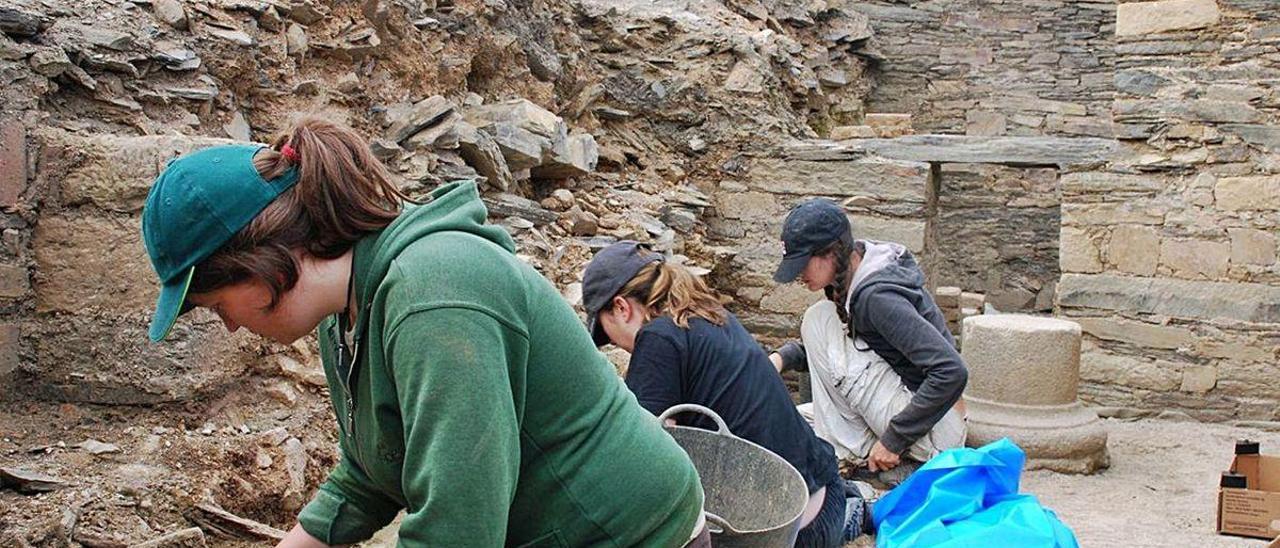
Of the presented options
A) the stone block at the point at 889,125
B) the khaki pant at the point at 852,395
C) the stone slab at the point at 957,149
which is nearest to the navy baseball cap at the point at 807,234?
the khaki pant at the point at 852,395

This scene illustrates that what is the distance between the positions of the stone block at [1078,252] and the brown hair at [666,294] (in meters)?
5.18

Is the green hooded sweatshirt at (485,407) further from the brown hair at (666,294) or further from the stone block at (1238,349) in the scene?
the stone block at (1238,349)

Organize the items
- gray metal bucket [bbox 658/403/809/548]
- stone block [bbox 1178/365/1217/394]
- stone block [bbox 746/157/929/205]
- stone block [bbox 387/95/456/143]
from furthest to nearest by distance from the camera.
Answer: stone block [bbox 746/157/929/205] → stone block [bbox 1178/365/1217/394] → stone block [bbox 387/95/456/143] → gray metal bucket [bbox 658/403/809/548]

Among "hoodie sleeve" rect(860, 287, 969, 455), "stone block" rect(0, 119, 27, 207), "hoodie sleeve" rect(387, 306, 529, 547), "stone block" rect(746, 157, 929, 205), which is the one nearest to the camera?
"hoodie sleeve" rect(387, 306, 529, 547)

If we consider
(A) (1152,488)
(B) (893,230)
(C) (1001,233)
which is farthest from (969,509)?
(C) (1001,233)

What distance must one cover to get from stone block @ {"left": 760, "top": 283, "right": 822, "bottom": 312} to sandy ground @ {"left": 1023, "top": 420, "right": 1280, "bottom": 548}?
2.38 metres

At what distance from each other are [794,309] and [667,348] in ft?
Answer: 18.7

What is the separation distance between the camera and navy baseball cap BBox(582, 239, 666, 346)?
3.37 meters

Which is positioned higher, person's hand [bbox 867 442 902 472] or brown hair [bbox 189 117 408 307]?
brown hair [bbox 189 117 408 307]

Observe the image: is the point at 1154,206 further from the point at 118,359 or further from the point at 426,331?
the point at 426,331

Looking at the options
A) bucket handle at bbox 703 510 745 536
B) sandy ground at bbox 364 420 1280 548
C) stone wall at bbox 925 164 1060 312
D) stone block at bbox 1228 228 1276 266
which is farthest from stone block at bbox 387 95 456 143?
stone wall at bbox 925 164 1060 312

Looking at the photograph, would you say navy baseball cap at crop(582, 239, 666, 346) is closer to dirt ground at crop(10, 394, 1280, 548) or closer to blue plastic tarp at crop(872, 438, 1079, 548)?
dirt ground at crop(10, 394, 1280, 548)

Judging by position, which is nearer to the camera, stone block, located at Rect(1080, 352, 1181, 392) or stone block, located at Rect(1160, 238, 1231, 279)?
stone block, located at Rect(1160, 238, 1231, 279)

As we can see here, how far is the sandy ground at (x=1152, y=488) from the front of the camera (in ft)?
16.9
